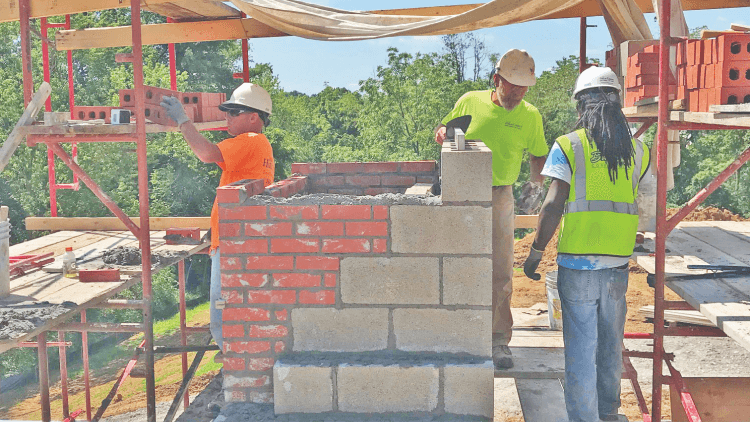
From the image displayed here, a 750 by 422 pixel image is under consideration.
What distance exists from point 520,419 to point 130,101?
522cm

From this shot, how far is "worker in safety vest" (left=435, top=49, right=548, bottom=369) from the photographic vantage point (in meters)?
4.39

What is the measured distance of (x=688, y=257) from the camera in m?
5.25

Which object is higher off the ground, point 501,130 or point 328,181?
point 501,130

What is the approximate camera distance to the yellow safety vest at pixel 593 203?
11.9 ft

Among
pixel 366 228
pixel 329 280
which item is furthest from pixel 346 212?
pixel 329 280

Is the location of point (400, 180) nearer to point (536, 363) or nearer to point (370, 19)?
point (370, 19)

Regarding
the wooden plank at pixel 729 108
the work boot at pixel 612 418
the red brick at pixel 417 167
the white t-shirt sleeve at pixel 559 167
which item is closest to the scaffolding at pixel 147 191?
the wooden plank at pixel 729 108

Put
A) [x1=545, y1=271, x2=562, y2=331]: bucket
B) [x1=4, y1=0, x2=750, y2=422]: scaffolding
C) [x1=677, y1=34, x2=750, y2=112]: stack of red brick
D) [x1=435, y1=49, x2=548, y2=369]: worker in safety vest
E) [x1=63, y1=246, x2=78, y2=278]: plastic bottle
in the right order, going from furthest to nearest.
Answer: [x1=545, y1=271, x2=562, y2=331]: bucket
[x1=63, y1=246, x2=78, y2=278]: plastic bottle
[x1=435, y1=49, x2=548, y2=369]: worker in safety vest
[x1=4, y1=0, x2=750, y2=422]: scaffolding
[x1=677, y1=34, x2=750, y2=112]: stack of red brick

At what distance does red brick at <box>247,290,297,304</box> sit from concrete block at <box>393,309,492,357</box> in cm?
56

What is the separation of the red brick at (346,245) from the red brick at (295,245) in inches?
2.4

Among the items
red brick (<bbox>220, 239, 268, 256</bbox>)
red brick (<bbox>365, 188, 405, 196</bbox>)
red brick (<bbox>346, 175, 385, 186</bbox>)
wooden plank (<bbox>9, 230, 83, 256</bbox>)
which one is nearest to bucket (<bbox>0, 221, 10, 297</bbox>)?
wooden plank (<bbox>9, 230, 83, 256</bbox>)

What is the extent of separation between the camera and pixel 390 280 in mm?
3650

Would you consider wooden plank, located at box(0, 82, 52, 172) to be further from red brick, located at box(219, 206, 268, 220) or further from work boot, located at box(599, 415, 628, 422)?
work boot, located at box(599, 415, 628, 422)

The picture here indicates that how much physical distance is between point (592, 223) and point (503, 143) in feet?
3.39
